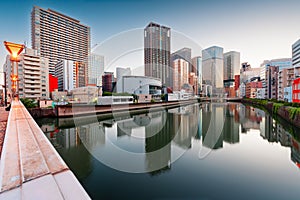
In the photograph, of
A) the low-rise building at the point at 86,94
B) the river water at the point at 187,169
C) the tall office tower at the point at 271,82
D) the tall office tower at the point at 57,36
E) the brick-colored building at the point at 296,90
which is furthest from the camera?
the tall office tower at the point at 57,36

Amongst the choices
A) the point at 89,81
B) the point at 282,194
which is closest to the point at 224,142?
the point at 282,194

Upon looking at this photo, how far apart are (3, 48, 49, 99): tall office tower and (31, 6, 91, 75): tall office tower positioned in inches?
647

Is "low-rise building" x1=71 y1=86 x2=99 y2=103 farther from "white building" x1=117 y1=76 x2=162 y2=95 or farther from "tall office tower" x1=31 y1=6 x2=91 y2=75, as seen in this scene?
"tall office tower" x1=31 y1=6 x2=91 y2=75

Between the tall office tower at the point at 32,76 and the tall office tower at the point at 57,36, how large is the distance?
16438 mm

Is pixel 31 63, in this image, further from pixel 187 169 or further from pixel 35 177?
pixel 35 177

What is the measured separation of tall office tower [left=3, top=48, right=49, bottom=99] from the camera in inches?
827

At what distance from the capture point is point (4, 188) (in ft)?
2.58

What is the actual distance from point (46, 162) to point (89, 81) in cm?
4309

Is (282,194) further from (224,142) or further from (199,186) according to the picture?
(224,142)

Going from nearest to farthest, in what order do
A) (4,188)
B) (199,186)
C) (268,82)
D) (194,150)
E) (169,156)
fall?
(4,188)
(199,186)
(169,156)
(194,150)
(268,82)

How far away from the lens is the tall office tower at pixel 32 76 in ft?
68.9

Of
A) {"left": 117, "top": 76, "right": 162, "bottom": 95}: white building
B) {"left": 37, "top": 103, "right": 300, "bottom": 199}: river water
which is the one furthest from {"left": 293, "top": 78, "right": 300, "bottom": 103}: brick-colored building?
{"left": 117, "top": 76, "right": 162, "bottom": 95}: white building

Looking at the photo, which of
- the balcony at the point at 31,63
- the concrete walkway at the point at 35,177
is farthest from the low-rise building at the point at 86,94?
the concrete walkway at the point at 35,177

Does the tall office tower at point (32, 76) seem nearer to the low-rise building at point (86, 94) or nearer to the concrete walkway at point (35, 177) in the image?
the low-rise building at point (86, 94)
